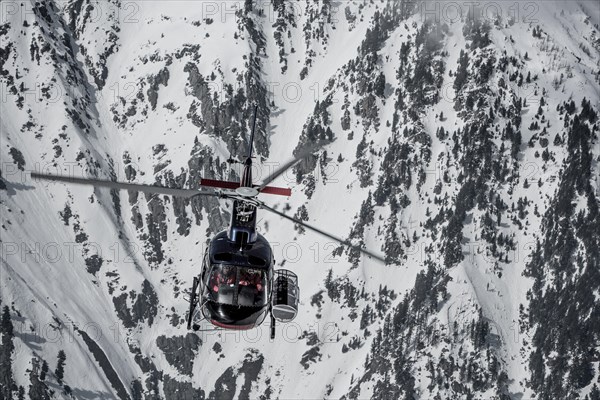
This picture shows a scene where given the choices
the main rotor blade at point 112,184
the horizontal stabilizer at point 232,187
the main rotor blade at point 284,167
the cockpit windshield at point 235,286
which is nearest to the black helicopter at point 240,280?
the cockpit windshield at point 235,286

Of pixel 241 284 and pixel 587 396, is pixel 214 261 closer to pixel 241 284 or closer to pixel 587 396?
pixel 241 284

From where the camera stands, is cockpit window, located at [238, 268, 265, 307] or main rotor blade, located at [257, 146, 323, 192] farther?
cockpit window, located at [238, 268, 265, 307]

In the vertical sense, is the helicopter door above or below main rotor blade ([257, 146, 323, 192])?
below

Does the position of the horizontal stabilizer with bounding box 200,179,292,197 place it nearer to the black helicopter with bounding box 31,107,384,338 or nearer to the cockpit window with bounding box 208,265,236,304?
the black helicopter with bounding box 31,107,384,338

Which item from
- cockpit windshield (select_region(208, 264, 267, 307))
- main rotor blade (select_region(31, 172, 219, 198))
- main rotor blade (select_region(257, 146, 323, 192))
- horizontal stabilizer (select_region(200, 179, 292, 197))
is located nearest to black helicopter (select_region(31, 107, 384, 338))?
cockpit windshield (select_region(208, 264, 267, 307))

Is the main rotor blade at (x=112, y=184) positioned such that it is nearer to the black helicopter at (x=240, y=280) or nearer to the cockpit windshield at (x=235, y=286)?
the black helicopter at (x=240, y=280)
